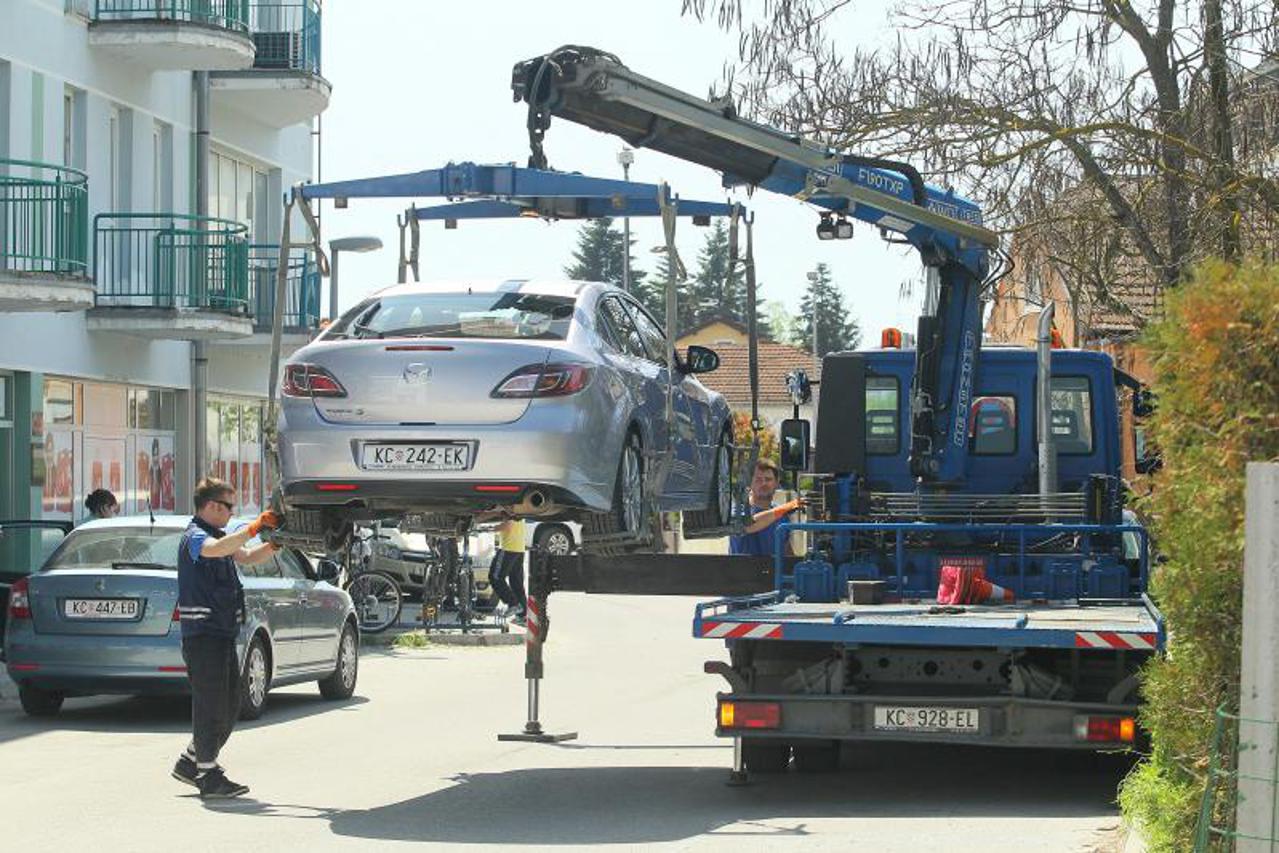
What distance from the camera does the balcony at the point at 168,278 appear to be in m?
29.6

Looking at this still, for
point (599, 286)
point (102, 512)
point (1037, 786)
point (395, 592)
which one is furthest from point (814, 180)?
point (395, 592)

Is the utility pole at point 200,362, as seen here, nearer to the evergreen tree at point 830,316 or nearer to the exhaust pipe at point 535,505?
the exhaust pipe at point 535,505

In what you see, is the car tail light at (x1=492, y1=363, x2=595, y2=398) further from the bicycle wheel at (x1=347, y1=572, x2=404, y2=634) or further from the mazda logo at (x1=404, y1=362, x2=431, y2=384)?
the bicycle wheel at (x1=347, y1=572, x2=404, y2=634)

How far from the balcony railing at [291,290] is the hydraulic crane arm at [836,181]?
19.1 meters

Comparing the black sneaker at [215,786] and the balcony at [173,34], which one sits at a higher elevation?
the balcony at [173,34]

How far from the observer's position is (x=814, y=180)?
14.6m

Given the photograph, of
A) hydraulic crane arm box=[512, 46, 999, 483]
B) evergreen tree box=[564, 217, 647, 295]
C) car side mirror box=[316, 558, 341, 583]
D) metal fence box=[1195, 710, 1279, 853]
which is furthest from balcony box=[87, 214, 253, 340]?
evergreen tree box=[564, 217, 647, 295]

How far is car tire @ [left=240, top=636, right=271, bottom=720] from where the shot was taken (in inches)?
692

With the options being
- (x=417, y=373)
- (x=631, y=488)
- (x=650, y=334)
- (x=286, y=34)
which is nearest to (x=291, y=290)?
(x=286, y=34)

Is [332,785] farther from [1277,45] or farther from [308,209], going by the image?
[1277,45]

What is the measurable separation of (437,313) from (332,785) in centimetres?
284

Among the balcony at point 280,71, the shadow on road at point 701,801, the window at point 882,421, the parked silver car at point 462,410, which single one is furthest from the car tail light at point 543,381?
the balcony at point 280,71

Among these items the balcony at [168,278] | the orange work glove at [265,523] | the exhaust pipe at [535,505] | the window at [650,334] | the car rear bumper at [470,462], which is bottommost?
the orange work glove at [265,523]

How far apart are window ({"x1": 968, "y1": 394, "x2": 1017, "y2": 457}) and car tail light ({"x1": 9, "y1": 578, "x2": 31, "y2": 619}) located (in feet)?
22.5
